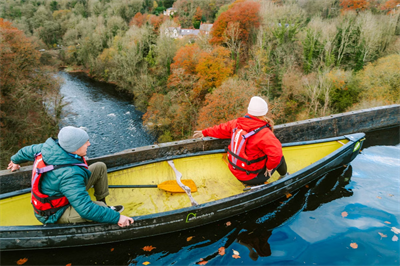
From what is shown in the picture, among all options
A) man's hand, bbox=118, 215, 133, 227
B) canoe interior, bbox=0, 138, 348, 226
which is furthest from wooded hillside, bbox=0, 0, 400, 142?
man's hand, bbox=118, 215, 133, 227

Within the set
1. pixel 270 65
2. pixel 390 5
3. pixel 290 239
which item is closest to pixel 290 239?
pixel 290 239

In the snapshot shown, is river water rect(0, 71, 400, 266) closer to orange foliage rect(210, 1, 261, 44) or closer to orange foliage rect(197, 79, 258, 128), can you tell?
orange foliage rect(197, 79, 258, 128)

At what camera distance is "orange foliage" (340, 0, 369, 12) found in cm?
2830

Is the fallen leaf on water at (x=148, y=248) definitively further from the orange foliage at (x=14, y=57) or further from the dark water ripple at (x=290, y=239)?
the orange foliage at (x=14, y=57)

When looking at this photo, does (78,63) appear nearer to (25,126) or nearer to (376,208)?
(25,126)

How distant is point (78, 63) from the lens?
1860 inches

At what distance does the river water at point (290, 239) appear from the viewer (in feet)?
12.9

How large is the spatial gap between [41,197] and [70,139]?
0.91m

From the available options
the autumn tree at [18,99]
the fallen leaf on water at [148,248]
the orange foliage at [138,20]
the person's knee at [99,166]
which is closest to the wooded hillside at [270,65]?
the autumn tree at [18,99]

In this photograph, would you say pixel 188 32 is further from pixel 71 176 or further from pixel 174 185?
pixel 71 176

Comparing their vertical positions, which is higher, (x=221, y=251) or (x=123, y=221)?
(x=123, y=221)

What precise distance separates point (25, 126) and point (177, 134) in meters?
12.2

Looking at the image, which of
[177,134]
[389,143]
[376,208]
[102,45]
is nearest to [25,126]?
[177,134]

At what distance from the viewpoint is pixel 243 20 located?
→ 3081 cm
